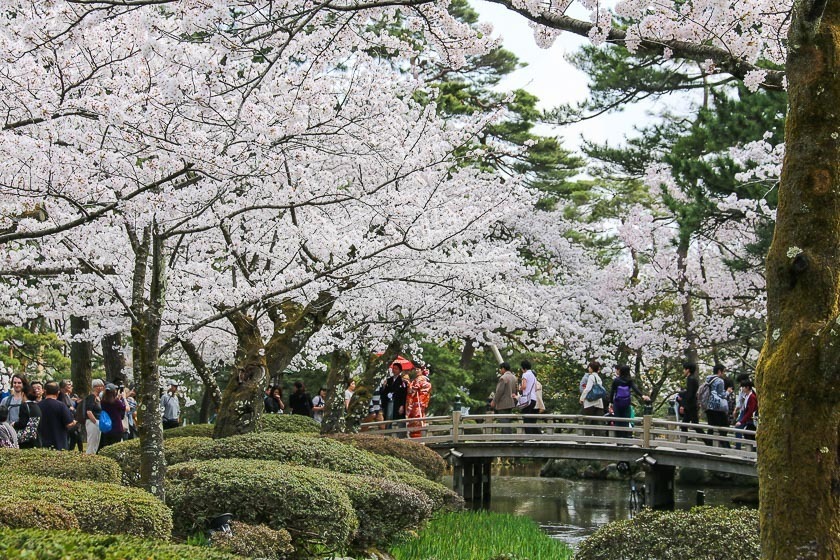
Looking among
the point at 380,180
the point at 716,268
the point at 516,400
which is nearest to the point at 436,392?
the point at 516,400

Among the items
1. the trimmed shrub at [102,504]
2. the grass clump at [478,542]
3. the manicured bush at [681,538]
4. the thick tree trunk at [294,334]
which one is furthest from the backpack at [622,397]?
the trimmed shrub at [102,504]

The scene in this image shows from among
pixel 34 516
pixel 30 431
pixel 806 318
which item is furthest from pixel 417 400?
pixel 806 318

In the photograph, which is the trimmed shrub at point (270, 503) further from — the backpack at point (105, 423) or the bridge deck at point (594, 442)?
the bridge deck at point (594, 442)

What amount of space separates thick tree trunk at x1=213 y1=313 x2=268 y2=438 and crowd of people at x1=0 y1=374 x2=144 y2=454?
1.95 m

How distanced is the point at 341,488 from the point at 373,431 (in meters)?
9.13

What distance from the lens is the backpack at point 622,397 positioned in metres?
16.8

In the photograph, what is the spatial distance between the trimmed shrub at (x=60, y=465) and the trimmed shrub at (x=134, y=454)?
3.41 feet

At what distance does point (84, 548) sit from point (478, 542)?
719 cm

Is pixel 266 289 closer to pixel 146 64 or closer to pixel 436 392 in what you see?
pixel 146 64

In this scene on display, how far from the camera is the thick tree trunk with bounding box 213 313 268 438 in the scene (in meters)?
12.1

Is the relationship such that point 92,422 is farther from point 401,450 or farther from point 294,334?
point 401,450

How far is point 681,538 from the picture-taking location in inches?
283

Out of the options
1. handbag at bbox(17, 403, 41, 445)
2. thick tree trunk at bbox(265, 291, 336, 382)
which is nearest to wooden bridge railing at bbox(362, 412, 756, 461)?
thick tree trunk at bbox(265, 291, 336, 382)

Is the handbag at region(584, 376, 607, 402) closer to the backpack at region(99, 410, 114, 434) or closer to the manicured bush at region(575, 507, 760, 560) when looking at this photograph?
the backpack at region(99, 410, 114, 434)
